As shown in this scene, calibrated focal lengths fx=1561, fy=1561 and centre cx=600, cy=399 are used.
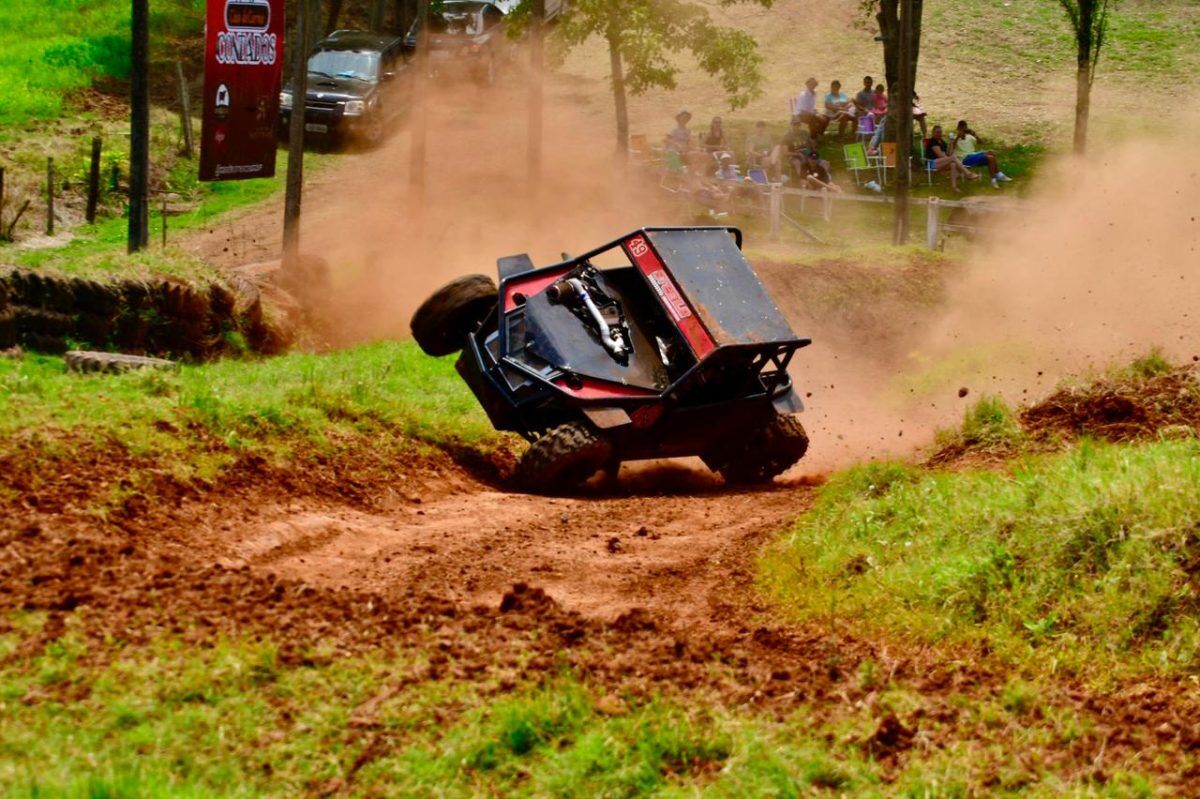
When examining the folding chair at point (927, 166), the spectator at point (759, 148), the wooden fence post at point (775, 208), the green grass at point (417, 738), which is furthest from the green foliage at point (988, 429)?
the folding chair at point (927, 166)

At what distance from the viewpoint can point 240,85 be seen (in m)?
19.0

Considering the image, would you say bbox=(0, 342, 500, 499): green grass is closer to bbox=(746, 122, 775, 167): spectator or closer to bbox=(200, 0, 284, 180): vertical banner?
bbox=(200, 0, 284, 180): vertical banner

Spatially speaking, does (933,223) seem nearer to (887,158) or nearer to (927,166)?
(927,166)

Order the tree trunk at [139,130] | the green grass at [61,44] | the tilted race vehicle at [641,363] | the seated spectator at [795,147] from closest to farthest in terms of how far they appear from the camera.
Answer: the tilted race vehicle at [641,363] < the tree trunk at [139,130] < the seated spectator at [795,147] < the green grass at [61,44]

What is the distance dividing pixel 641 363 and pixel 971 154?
21.4 meters

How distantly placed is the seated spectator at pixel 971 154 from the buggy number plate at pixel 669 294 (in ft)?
66.9

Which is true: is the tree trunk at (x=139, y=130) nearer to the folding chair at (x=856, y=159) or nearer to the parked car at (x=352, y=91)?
the parked car at (x=352, y=91)

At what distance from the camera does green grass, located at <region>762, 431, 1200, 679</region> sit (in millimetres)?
7484

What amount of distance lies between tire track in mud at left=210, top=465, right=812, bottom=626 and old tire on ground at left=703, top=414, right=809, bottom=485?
59cm

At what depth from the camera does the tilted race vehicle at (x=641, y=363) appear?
12523mm

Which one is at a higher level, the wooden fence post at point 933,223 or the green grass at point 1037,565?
the wooden fence post at point 933,223

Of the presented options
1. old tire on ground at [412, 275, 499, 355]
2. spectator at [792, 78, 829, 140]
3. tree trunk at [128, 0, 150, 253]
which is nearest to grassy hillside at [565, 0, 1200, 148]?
spectator at [792, 78, 829, 140]

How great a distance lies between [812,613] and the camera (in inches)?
331

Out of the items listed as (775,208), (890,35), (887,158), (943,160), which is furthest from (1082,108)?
(775,208)
